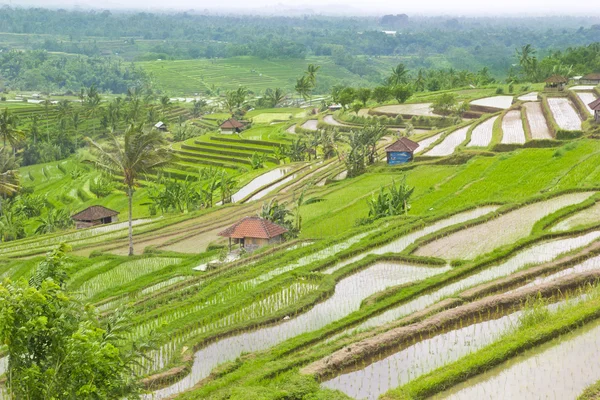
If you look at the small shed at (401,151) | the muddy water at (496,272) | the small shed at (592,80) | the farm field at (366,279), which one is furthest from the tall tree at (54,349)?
the small shed at (592,80)

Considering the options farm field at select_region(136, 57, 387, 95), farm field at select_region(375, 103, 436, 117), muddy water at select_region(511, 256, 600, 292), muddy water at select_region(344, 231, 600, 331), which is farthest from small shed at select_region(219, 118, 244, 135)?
farm field at select_region(136, 57, 387, 95)

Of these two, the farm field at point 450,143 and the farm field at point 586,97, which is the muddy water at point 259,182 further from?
the farm field at point 586,97

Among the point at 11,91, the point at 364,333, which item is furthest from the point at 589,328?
the point at 11,91

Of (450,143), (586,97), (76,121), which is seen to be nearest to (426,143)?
(450,143)

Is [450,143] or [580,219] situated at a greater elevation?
[580,219]

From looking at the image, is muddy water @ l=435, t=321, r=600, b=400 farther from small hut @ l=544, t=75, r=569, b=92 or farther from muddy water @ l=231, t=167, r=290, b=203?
small hut @ l=544, t=75, r=569, b=92

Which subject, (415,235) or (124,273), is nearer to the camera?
(415,235)

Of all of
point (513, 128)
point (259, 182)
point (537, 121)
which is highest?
point (537, 121)

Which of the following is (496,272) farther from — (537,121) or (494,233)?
(537,121)
